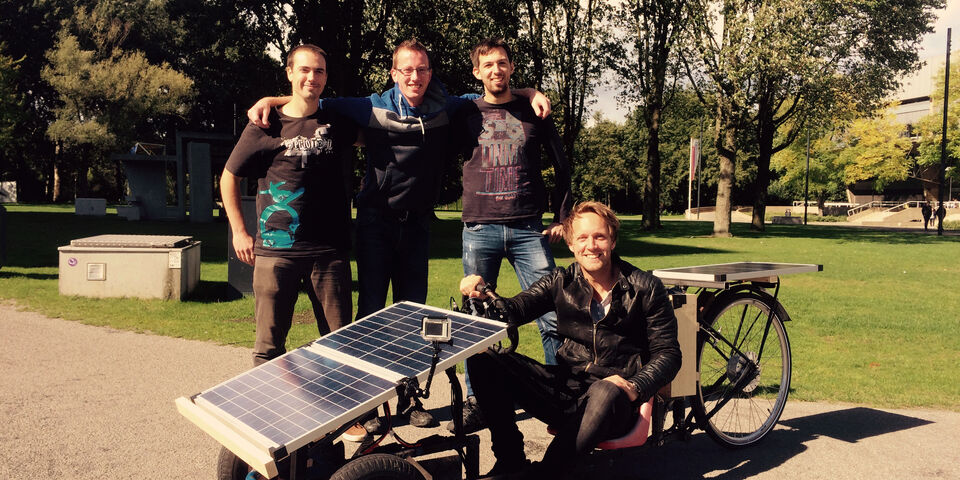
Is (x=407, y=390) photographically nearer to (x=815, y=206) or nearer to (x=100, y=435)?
(x=100, y=435)

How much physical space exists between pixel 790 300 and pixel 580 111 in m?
21.2

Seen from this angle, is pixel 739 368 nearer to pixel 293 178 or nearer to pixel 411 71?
pixel 411 71

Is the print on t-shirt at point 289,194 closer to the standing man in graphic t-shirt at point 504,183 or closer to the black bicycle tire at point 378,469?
the standing man in graphic t-shirt at point 504,183

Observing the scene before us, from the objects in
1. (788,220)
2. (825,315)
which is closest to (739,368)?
(825,315)

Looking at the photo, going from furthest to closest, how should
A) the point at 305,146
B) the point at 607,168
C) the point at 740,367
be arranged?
the point at 607,168, the point at 740,367, the point at 305,146

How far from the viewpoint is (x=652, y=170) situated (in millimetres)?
33000

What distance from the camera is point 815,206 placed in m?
62.6

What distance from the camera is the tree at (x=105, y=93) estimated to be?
149ft

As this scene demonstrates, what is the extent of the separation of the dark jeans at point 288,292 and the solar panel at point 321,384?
0.66 meters

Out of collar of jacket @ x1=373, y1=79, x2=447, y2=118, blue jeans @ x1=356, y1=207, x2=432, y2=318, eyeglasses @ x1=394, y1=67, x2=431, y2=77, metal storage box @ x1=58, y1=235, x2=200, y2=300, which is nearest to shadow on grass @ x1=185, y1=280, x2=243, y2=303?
metal storage box @ x1=58, y1=235, x2=200, y2=300

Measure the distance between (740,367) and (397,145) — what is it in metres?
2.44

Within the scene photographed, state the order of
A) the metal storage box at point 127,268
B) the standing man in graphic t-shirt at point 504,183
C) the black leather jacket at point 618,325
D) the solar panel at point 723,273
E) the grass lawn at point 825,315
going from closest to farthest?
1. the black leather jacket at point 618,325
2. the solar panel at point 723,273
3. the standing man in graphic t-shirt at point 504,183
4. the grass lawn at point 825,315
5. the metal storage box at point 127,268

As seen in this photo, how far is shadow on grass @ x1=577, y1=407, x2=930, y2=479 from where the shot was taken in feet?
12.6

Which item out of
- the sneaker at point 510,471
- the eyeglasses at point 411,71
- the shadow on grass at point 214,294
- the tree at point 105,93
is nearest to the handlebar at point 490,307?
the sneaker at point 510,471
